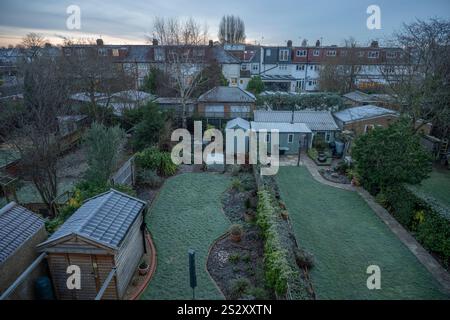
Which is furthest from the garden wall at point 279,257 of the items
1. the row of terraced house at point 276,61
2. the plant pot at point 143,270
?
the row of terraced house at point 276,61

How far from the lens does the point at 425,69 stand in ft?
66.3

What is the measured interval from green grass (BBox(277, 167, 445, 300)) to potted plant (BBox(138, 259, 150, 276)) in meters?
5.73

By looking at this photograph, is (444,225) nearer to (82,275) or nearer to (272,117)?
(82,275)

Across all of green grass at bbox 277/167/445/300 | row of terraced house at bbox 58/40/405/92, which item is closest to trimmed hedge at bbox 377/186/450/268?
green grass at bbox 277/167/445/300

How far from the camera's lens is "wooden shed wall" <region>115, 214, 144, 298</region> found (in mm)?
8180

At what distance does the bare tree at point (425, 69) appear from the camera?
19.5m

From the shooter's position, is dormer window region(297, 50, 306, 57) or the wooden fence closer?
the wooden fence

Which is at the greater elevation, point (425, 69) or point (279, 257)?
point (425, 69)

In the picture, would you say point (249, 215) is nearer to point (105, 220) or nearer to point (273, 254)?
point (273, 254)

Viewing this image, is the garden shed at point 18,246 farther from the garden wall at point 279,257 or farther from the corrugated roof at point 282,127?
the corrugated roof at point 282,127

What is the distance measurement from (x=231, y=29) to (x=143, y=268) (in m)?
63.2

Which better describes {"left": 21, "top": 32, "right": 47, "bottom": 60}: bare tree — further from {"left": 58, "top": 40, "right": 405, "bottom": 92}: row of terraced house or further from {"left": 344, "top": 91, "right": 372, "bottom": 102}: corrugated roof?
{"left": 344, "top": 91, "right": 372, "bottom": 102}: corrugated roof

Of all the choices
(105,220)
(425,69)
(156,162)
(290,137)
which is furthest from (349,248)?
(425,69)

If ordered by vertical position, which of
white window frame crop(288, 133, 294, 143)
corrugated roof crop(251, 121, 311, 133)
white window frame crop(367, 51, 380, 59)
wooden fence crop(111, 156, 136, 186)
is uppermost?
white window frame crop(367, 51, 380, 59)
